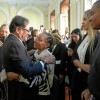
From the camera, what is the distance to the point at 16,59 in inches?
74.1

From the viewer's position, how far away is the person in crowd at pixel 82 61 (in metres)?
2.20

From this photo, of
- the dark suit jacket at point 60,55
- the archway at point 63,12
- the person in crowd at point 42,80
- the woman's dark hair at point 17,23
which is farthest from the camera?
the archway at point 63,12

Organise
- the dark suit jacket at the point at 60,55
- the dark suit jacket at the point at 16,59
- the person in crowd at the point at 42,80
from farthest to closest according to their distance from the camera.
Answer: the dark suit jacket at the point at 60,55
the person in crowd at the point at 42,80
the dark suit jacket at the point at 16,59

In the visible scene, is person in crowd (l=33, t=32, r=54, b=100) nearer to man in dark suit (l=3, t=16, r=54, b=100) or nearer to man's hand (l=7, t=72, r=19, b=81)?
man in dark suit (l=3, t=16, r=54, b=100)

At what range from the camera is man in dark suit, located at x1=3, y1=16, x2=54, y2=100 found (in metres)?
1.90

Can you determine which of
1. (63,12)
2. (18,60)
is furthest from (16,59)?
(63,12)

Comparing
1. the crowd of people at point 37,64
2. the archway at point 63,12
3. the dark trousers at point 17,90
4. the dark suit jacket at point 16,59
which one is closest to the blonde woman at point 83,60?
the crowd of people at point 37,64

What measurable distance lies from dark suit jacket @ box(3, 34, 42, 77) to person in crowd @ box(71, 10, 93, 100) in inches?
24.2

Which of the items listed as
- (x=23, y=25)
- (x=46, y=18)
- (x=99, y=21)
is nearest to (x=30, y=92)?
(x=23, y=25)

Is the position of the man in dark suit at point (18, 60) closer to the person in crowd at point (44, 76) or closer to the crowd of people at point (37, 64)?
the crowd of people at point (37, 64)

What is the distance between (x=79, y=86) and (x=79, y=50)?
52 centimetres

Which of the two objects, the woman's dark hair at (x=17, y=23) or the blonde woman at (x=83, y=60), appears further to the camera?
the blonde woman at (x=83, y=60)

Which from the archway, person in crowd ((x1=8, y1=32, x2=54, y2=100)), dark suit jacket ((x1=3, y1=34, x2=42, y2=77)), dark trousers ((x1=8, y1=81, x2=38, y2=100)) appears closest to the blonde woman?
person in crowd ((x1=8, y1=32, x2=54, y2=100))

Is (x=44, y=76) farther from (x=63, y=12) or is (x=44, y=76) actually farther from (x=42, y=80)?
(x=63, y=12)
